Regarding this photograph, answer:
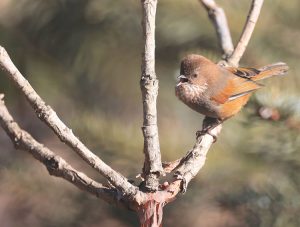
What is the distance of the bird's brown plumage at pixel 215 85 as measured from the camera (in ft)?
9.35

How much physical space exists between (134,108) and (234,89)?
62 centimetres

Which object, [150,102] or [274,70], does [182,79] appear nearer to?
[274,70]

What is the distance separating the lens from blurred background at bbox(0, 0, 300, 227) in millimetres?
2191

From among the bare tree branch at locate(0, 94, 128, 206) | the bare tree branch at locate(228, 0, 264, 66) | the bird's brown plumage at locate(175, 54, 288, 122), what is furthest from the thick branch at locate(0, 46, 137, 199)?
the bird's brown plumage at locate(175, 54, 288, 122)

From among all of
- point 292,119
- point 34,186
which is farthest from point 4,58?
point 292,119

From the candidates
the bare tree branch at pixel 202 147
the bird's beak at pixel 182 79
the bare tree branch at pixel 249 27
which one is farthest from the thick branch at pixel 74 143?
the bird's beak at pixel 182 79

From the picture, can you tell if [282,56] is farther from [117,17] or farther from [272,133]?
[117,17]

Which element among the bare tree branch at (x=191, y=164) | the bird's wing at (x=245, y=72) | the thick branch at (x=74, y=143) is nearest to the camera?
the thick branch at (x=74, y=143)

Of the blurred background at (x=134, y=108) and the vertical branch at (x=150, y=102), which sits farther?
the blurred background at (x=134, y=108)

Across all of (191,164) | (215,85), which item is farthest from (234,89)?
(191,164)

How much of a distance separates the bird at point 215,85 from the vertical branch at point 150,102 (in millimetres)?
1092

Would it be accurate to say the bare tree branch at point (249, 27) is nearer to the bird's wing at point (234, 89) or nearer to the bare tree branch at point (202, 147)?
A: the bare tree branch at point (202, 147)

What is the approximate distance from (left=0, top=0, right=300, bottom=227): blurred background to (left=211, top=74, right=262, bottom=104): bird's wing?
133 mm

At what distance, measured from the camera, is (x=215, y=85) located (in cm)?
339
